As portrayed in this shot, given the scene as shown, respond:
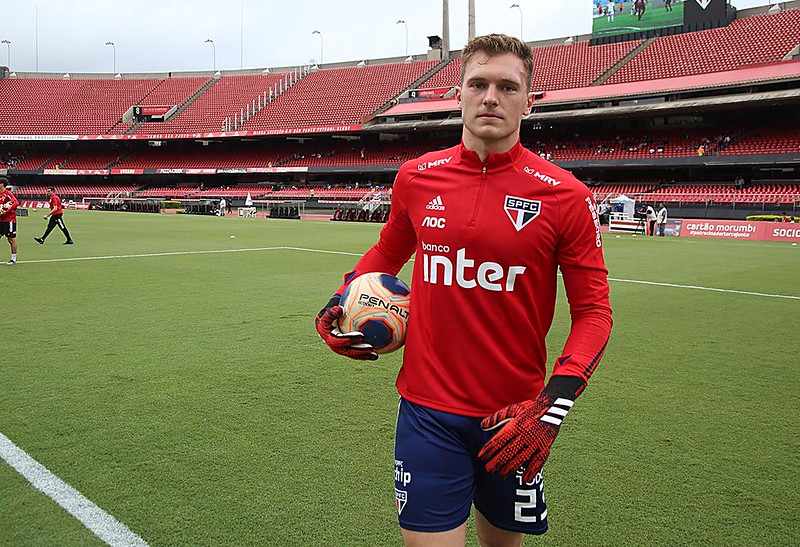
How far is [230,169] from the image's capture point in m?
60.0

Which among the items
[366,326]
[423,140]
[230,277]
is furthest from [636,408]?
[423,140]

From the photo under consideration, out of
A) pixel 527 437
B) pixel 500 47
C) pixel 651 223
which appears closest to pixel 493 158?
pixel 500 47

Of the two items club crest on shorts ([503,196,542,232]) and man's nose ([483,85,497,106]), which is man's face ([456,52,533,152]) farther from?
club crest on shorts ([503,196,542,232])

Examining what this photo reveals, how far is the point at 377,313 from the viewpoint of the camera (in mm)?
2686

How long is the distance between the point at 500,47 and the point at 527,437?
1.31 m

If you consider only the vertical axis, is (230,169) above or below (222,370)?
above

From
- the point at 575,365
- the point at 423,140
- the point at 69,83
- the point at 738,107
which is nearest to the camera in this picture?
the point at 575,365

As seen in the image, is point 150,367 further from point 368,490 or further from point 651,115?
point 651,115

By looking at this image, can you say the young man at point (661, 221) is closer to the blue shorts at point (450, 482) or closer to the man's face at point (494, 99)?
the man's face at point (494, 99)

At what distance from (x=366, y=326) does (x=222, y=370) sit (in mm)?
4024

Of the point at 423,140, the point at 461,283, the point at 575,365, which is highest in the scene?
the point at 423,140

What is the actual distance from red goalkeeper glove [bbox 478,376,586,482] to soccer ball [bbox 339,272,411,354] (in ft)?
2.23

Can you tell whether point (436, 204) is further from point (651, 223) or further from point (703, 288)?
point (651, 223)

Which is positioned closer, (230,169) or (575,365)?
(575,365)
